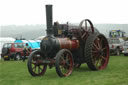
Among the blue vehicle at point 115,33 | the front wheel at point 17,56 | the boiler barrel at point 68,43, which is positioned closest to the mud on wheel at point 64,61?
the boiler barrel at point 68,43

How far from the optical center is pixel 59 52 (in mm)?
8781

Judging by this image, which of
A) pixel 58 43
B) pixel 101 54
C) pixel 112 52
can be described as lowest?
pixel 112 52

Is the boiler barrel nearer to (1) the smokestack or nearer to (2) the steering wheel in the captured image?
(1) the smokestack

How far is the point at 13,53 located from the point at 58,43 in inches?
480

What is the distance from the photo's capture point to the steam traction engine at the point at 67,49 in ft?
30.2

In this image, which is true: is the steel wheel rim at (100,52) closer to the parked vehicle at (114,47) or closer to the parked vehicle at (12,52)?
the parked vehicle at (12,52)

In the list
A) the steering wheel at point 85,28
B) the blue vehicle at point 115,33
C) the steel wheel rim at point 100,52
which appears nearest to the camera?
the steering wheel at point 85,28

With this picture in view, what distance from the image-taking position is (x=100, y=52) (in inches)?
444

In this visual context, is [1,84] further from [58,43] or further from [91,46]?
[91,46]

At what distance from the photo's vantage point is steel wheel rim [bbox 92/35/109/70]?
1111 cm

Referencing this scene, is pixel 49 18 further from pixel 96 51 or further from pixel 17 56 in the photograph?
pixel 17 56

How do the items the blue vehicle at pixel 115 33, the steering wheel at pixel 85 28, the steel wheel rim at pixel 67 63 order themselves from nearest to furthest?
the steel wheel rim at pixel 67 63, the steering wheel at pixel 85 28, the blue vehicle at pixel 115 33

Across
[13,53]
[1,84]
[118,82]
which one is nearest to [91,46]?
[118,82]

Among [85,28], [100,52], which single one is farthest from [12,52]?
[100,52]
